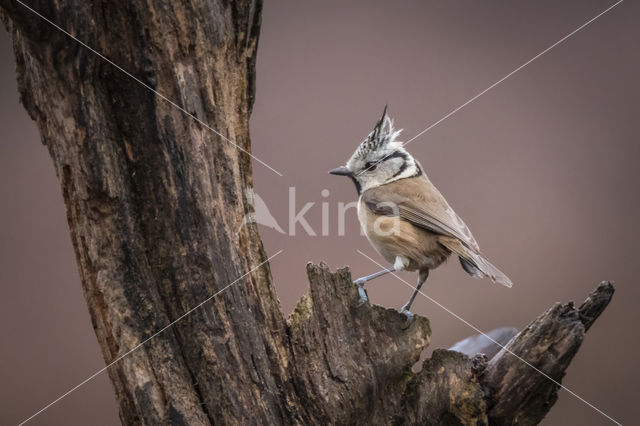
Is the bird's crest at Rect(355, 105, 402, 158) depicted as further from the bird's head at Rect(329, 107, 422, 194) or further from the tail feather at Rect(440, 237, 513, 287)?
the tail feather at Rect(440, 237, 513, 287)

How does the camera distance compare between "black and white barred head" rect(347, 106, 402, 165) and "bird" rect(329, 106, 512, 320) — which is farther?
"black and white barred head" rect(347, 106, 402, 165)

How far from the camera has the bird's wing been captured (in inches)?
101

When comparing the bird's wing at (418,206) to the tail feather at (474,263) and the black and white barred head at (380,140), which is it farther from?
the black and white barred head at (380,140)

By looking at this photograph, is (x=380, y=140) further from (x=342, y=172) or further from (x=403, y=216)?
(x=403, y=216)

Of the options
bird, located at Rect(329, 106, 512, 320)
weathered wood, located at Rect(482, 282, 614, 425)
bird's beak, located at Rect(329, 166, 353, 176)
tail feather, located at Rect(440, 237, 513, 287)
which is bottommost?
weathered wood, located at Rect(482, 282, 614, 425)

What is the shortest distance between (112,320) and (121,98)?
681mm

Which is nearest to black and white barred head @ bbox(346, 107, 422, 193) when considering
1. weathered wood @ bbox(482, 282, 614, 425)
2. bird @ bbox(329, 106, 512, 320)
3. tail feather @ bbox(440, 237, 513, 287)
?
bird @ bbox(329, 106, 512, 320)

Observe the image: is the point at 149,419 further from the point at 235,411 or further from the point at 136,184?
the point at 136,184

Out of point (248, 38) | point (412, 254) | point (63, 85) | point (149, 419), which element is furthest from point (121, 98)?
point (412, 254)

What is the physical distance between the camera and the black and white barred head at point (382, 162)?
9.27 feet

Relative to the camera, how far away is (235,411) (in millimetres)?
1798

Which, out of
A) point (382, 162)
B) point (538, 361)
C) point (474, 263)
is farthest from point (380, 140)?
point (538, 361)

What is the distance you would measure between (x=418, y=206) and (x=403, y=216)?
0.29 feet

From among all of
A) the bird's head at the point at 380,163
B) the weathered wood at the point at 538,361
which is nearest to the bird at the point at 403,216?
the bird's head at the point at 380,163
